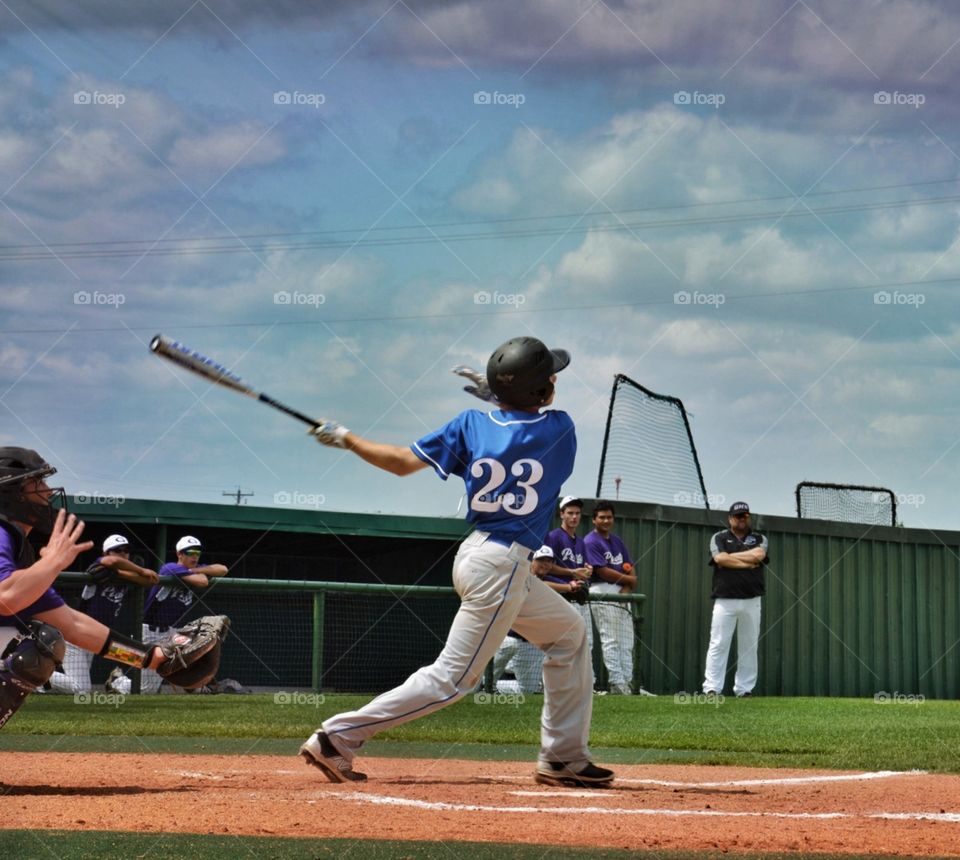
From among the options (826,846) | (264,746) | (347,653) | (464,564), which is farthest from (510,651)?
(826,846)

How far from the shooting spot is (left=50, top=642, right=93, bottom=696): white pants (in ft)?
44.5

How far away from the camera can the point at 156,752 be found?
26.7ft

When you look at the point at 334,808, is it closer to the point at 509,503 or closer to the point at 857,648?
the point at 509,503

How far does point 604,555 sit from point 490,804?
29.3 feet

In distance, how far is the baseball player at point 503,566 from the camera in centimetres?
618

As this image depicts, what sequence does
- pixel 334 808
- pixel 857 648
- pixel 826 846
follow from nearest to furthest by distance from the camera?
pixel 826 846, pixel 334 808, pixel 857 648

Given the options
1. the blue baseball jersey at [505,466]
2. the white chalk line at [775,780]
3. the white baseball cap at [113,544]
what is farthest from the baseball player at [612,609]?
the blue baseball jersey at [505,466]

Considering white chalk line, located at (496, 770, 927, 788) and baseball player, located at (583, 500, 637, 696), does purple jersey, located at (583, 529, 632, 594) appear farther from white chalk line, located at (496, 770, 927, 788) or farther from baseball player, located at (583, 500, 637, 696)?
white chalk line, located at (496, 770, 927, 788)

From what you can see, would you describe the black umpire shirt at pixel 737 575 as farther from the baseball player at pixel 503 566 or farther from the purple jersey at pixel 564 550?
the baseball player at pixel 503 566

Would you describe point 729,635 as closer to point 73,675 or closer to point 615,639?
point 615,639

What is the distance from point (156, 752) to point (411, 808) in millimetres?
3112

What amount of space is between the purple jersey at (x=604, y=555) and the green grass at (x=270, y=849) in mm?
9927

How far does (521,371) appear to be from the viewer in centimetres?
645

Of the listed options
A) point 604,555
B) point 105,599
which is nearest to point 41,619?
point 105,599
